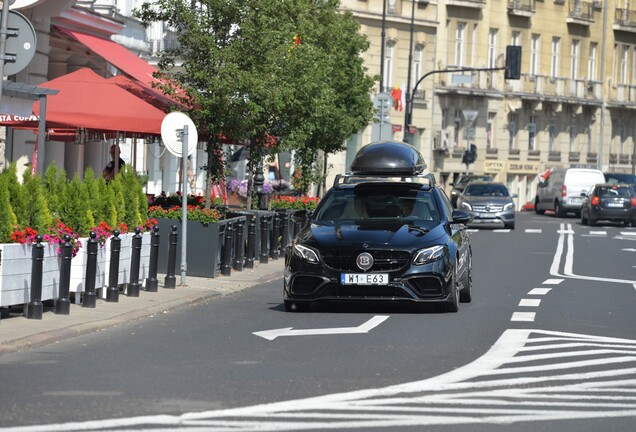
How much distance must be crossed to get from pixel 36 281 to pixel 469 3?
68.7 metres

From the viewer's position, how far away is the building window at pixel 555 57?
91562 mm

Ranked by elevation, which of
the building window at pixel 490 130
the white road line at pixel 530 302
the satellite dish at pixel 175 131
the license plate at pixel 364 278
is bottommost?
the white road line at pixel 530 302

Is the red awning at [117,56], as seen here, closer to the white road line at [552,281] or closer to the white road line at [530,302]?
the white road line at [552,281]

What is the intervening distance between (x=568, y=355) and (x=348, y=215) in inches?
225

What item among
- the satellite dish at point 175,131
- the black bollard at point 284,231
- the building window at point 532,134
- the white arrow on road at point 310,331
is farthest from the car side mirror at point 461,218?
the building window at point 532,134

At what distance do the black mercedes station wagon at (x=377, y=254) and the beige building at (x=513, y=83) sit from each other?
50.4m

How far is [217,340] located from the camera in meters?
15.1

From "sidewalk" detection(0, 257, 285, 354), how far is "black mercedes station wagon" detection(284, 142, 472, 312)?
5.60 ft

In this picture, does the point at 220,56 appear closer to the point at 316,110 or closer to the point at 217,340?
the point at 316,110

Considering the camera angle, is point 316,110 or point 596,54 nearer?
point 316,110

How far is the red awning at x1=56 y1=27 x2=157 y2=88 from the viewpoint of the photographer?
97.6ft

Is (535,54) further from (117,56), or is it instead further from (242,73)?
(242,73)

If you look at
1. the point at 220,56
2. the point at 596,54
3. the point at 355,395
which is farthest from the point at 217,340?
the point at 596,54

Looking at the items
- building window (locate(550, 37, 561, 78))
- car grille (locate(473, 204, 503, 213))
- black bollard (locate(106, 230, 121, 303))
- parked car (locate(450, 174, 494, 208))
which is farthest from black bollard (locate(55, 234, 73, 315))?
building window (locate(550, 37, 561, 78))
